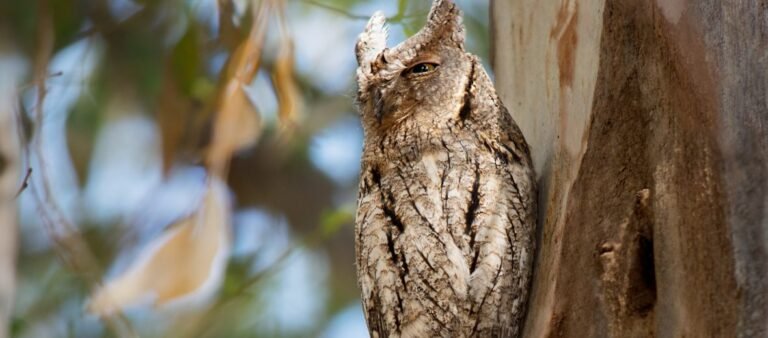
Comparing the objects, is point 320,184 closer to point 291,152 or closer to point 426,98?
point 291,152

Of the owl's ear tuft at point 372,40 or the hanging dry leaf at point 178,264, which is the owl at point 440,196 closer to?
the owl's ear tuft at point 372,40

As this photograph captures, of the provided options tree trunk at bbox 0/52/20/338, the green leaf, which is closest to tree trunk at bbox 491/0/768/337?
the green leaf

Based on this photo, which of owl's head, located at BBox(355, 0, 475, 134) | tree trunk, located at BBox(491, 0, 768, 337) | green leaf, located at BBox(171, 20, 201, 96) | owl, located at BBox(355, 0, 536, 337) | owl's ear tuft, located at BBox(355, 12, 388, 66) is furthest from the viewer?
green leaf, located at BBox(171, 20, 201, 96)

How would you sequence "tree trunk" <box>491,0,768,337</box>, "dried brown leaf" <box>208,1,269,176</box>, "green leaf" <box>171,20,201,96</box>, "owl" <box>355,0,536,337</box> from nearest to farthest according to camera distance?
"tree trunk" <box>491,0,768,337</box>
"owl" <box>355,0,536,337</box>
"dried brown leaf" <box>208,1,269,176</box>
"green leaf" <box>171,20,201,96</box>

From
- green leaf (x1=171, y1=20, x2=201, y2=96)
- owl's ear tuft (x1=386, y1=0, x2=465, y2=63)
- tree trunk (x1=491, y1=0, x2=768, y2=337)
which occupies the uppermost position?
green leaf (x1=171, y1=20, x2=201, y2=96)

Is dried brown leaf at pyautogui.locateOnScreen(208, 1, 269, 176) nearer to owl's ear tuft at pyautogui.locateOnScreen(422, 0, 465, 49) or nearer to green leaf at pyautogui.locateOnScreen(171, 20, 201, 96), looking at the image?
green leaf at pyautogui.locateOnScreen(171, 20, 201, 96)

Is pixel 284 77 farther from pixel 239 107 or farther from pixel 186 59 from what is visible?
pixel 186 59
